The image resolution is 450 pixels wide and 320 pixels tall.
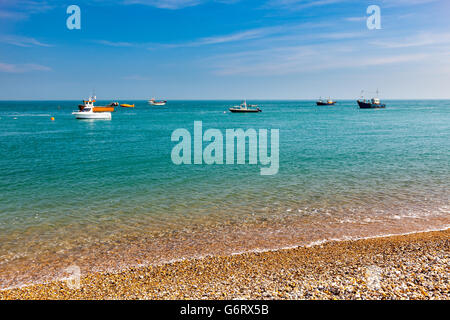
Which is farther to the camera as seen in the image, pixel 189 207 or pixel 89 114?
pixel 89 114

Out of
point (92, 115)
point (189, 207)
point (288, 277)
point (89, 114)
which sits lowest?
point (288, 277)

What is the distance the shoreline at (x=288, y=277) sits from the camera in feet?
27.7

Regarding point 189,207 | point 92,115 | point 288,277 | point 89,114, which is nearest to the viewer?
point 288,277

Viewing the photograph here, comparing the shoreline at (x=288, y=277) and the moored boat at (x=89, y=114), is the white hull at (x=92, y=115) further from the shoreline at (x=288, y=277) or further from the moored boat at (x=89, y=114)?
the shoreline at (x=288, y=277)

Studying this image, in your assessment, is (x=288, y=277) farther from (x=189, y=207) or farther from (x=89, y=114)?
(x=89, y=114)

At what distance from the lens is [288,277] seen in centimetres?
949

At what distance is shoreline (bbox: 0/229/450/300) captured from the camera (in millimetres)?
8453

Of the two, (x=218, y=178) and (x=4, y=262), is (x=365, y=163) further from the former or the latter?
(x=4, y=262)

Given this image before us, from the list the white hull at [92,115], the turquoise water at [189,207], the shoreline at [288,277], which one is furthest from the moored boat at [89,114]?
the shoreline at [288,277]

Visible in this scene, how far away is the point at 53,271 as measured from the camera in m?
10.6

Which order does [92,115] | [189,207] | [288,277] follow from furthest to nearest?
[92,115]
[189,207]
[288,277]

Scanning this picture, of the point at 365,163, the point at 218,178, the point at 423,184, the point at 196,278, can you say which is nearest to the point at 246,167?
the point at 218,178

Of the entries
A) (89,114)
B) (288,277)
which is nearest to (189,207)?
(288,277)

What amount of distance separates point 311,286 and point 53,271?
841 centimetres
